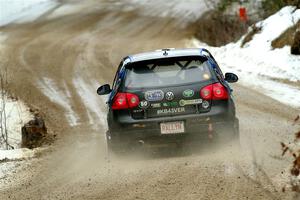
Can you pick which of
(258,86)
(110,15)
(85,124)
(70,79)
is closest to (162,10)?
(110,15)

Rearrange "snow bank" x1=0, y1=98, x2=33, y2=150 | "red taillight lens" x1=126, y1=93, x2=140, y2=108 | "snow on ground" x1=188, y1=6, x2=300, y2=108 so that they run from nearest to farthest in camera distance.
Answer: "red taillight lens" x1=126, y1=93, x2=140, y2=108
"snow bank" x1=0, y1=98, x2=33, y2=150
"snow on ground" x1=188, y1=6, x2=300, y2=108

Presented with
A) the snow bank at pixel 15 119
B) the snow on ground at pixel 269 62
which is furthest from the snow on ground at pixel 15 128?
the snow on ground at pixel 269 62

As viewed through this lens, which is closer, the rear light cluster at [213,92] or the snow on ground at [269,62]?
the rear light cluster at [213,92]

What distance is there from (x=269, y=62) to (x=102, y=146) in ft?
29.4

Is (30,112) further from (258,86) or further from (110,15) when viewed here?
(110,15)

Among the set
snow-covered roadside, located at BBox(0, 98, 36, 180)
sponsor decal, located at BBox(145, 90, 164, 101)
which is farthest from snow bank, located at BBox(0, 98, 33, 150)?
sponsor decal, located at BBox(145, 90, 164, 101)

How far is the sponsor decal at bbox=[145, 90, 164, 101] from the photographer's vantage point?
9789 millimetres

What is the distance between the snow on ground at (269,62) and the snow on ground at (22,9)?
13682 mm

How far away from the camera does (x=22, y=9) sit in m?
38.3

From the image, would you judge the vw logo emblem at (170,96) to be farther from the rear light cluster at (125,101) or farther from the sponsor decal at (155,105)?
the rear light cluster at (125,101)

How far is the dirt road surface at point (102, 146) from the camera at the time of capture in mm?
8141

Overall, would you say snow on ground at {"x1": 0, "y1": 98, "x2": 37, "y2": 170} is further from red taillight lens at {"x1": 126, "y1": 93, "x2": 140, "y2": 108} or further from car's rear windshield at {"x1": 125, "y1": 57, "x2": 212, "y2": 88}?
car's rear windshield at {"x1": 125, "y1": 57, "x2": 212, "y2": 88}

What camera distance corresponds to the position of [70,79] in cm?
2061

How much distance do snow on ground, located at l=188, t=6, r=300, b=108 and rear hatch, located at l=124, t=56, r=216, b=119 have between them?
5091 mm
